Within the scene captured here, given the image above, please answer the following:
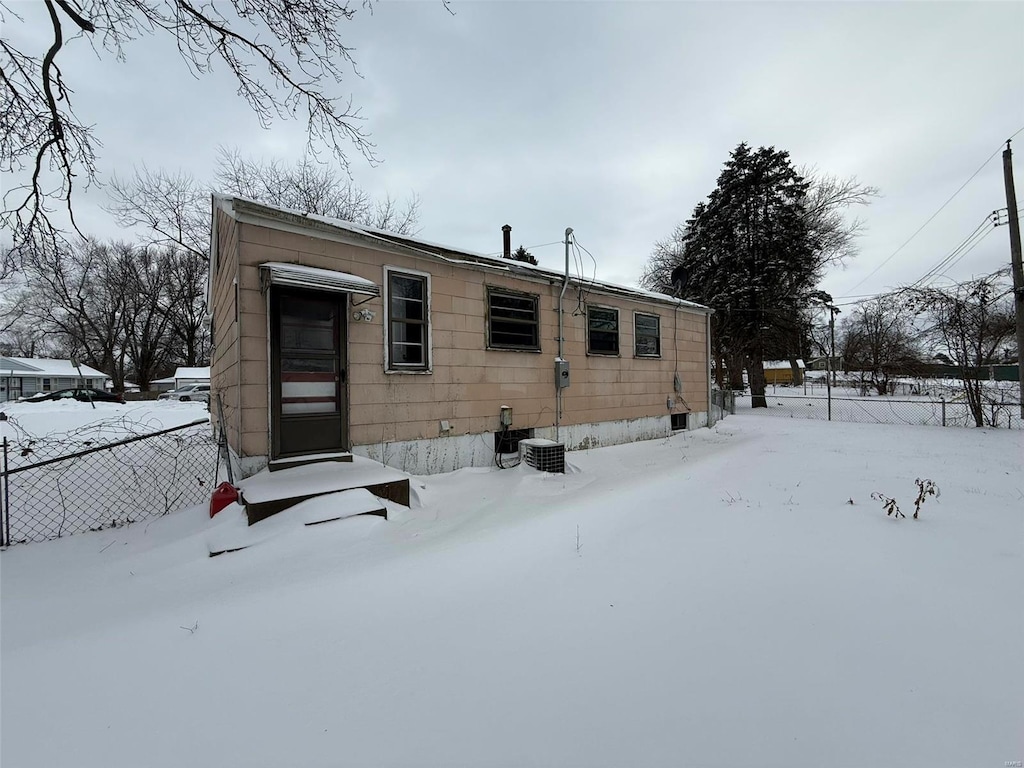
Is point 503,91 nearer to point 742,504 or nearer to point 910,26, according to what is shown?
point 910,26

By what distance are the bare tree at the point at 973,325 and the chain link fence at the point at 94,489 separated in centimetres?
1496

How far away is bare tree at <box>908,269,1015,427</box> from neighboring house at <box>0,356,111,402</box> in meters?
48.7

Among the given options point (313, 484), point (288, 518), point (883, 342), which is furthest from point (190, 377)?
point (883, 342)

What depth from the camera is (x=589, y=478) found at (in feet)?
18.8

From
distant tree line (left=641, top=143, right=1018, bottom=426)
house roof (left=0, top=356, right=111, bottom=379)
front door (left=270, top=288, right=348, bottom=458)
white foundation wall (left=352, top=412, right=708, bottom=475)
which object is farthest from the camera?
house roof (left=0, top=356, right=111, bottom=379)

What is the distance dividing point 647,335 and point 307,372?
7.02 meters

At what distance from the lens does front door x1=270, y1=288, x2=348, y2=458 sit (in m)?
4.43

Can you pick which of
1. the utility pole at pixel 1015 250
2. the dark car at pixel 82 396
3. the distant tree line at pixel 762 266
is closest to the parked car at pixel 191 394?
the dark car at pixel 82 396

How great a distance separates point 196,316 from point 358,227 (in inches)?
1354

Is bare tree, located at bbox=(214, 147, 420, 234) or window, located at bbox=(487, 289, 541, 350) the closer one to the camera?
window, located at bbox=(487, 289, 541, 350)

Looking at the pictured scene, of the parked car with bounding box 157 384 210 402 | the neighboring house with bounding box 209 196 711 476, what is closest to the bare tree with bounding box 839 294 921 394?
the neighboring house with bounding box 209 196 711 476

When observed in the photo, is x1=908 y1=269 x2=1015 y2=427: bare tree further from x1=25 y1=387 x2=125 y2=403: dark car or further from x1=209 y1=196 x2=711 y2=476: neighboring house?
x1=25 y1=387 x2=125 y2=403: dark car

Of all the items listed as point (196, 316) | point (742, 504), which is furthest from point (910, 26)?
point (196, 316)

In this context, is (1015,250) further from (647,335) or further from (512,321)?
(512,321)
